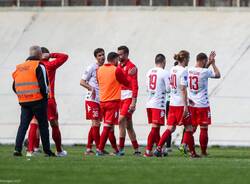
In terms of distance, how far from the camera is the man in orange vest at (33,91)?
950 inches

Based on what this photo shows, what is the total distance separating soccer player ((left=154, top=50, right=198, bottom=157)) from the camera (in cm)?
2588

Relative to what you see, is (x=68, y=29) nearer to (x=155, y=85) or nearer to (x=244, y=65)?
(x=244, y=65)

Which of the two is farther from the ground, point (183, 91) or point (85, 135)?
point (183, 91)

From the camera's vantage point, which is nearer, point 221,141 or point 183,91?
point 183,91

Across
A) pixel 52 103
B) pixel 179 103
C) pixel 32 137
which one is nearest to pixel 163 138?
pixel 179 103

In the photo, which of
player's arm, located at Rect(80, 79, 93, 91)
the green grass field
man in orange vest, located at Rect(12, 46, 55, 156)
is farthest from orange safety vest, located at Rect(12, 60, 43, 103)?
player's arm, located at Rect(80, 79, 93, 91)

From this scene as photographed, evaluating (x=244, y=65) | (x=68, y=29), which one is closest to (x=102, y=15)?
(x=68, y=29)

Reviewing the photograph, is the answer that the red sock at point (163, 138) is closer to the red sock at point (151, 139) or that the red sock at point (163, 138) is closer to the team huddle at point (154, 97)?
the team huddle at point (154, 97)

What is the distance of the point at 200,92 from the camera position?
26.1m

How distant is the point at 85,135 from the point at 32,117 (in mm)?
12354

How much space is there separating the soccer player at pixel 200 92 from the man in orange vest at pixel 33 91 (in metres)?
3.35

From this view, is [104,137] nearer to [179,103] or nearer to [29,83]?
[179,103]

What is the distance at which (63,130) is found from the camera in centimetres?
3753

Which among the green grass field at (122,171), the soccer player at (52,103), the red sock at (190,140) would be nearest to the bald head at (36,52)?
the soccer player at (52,103)
